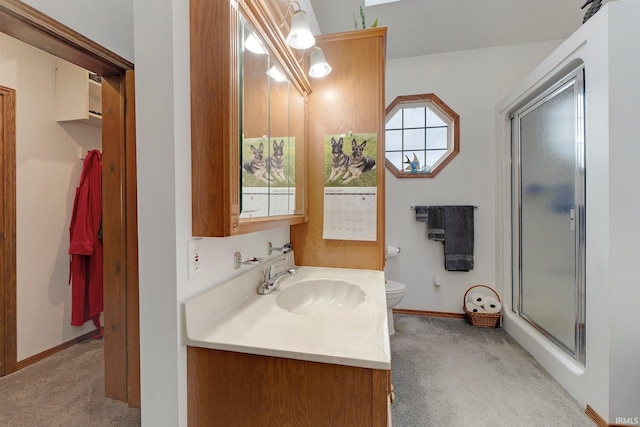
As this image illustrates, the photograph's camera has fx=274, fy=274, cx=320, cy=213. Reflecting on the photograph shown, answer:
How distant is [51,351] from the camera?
2.11 m

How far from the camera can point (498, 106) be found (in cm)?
271

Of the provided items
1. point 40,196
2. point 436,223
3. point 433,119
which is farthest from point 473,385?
point 40,196

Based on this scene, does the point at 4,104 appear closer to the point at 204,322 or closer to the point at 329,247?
the point at 204,322

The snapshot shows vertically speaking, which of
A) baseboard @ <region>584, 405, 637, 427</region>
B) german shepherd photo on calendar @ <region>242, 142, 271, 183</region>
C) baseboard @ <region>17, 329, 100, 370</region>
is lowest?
baseboard @ <region>584, 405, 637, 427</region>

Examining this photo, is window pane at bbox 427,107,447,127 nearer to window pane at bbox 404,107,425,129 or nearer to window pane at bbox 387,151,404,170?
window pane at bbox 404,107,425,129

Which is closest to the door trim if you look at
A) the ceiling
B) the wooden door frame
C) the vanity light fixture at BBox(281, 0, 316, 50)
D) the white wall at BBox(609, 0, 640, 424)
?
the wooden door frame

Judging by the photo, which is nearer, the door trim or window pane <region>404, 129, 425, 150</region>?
the door trim

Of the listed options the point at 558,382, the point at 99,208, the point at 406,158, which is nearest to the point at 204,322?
the point at 99,208

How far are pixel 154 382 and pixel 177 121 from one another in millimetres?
822

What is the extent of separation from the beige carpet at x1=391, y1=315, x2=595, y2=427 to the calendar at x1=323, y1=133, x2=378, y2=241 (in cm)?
100

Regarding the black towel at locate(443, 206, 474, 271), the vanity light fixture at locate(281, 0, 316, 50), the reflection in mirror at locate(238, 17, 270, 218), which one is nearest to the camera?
the reflection in mirror at locate(238, 17, 270, 218)

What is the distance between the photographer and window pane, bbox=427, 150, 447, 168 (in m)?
2.97

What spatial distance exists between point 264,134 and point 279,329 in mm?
819

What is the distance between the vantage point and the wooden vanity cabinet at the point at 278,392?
754 millimetres
